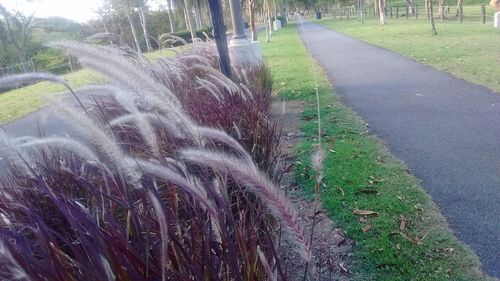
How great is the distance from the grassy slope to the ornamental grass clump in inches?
Result: 29.5

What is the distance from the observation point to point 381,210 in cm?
346

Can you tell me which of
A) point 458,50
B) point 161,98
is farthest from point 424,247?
point 458,50

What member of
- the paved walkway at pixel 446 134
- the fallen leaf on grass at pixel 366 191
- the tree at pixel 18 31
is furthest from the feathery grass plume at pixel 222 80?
the tree at pixel 18 31

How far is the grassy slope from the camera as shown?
269cm

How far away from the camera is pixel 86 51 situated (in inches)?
88.3

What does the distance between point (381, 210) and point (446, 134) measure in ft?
8.13

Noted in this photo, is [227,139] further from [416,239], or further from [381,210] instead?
[381,210]

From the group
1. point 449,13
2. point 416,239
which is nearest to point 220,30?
point 416,239

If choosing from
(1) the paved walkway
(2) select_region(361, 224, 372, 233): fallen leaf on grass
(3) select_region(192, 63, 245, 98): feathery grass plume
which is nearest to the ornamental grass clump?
(3) select_region(192, 63, 245, 98): feathery grass plume

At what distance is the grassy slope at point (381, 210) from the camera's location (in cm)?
269

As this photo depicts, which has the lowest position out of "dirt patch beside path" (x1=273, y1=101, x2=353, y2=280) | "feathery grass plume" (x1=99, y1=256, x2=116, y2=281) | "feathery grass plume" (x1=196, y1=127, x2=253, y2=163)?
"dirt patch beside path" (x1=273, y1=101, x2=353, y2=280)

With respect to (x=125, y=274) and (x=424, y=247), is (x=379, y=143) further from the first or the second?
(x=125, y=274)

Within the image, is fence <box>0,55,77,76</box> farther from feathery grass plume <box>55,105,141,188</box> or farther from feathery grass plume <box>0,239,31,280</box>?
feathery grass plume <box>0,239,31,280</box>

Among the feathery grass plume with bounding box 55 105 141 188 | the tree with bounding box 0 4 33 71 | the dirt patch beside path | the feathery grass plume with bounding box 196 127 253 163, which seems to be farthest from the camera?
the tree with bounding box 0 4 33 71
